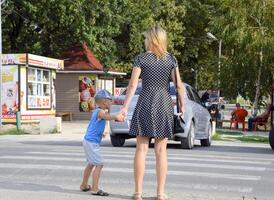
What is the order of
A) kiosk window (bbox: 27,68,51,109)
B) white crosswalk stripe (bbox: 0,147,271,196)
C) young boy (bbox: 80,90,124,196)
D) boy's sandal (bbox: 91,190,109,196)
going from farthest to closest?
kiosk window (bbox: 27,68,51,109) → white crosswalk stripe (bbox: 0,147,271,196) → young boy (bbox: 80,90,124,196) → boy's sandal (bbox: 91,190,109,196)

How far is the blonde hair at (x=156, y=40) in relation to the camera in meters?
7.21

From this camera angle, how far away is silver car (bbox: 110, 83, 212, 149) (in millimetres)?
15438

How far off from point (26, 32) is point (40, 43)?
108 cm

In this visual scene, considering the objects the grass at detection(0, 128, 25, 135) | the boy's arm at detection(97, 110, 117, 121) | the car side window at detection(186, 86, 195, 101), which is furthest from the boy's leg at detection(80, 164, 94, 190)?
the grass at detection(0, 128, 25, 135)

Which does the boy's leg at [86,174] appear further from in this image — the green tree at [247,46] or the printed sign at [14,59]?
the green tree at [247,46]

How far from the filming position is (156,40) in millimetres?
7234

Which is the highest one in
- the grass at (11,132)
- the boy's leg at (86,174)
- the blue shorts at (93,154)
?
the blue shorts at (93,154)

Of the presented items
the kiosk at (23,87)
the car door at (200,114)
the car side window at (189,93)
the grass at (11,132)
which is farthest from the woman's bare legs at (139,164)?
the kiosk at (23,87)

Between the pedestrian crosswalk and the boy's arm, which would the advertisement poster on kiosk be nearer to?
the pedestrian crosswalk

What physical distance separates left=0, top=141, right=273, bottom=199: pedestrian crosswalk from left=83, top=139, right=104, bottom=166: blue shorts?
57 cm

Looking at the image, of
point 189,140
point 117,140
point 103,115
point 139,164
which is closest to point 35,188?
point 103,115

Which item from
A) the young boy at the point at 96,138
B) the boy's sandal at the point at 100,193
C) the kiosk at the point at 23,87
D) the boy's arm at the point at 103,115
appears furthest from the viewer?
the kiosk at the point at 23,87

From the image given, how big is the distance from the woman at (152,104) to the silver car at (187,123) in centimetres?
742

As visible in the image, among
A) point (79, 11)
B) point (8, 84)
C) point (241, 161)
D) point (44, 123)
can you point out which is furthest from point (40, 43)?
point (241, 161)
